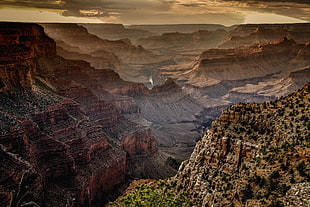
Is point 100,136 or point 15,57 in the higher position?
point 15,57

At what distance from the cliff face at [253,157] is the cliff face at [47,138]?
1377 cm

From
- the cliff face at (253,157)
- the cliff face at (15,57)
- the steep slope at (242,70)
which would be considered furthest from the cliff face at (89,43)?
the cliff face at (253,157)

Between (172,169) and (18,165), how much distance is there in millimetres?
28265

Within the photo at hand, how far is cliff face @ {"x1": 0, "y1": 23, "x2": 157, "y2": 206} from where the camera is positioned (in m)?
31.0

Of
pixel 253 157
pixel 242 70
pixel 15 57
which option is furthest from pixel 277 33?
pixel 253 157

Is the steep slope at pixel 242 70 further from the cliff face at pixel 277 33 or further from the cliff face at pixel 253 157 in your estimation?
the cliff face at pixel 253 157

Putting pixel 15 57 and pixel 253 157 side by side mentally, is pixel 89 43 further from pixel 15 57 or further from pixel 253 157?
pixel 253 157

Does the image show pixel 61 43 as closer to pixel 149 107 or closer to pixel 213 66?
pixel 149 107

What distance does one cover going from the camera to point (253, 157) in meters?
21.5

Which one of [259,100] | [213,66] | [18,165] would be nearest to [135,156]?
[18,165]

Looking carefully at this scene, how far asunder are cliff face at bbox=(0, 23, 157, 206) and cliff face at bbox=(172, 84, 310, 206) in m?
13.8

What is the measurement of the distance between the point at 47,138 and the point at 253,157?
885 inches

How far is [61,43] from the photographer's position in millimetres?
122188

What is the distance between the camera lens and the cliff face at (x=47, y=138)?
31.0 meters
